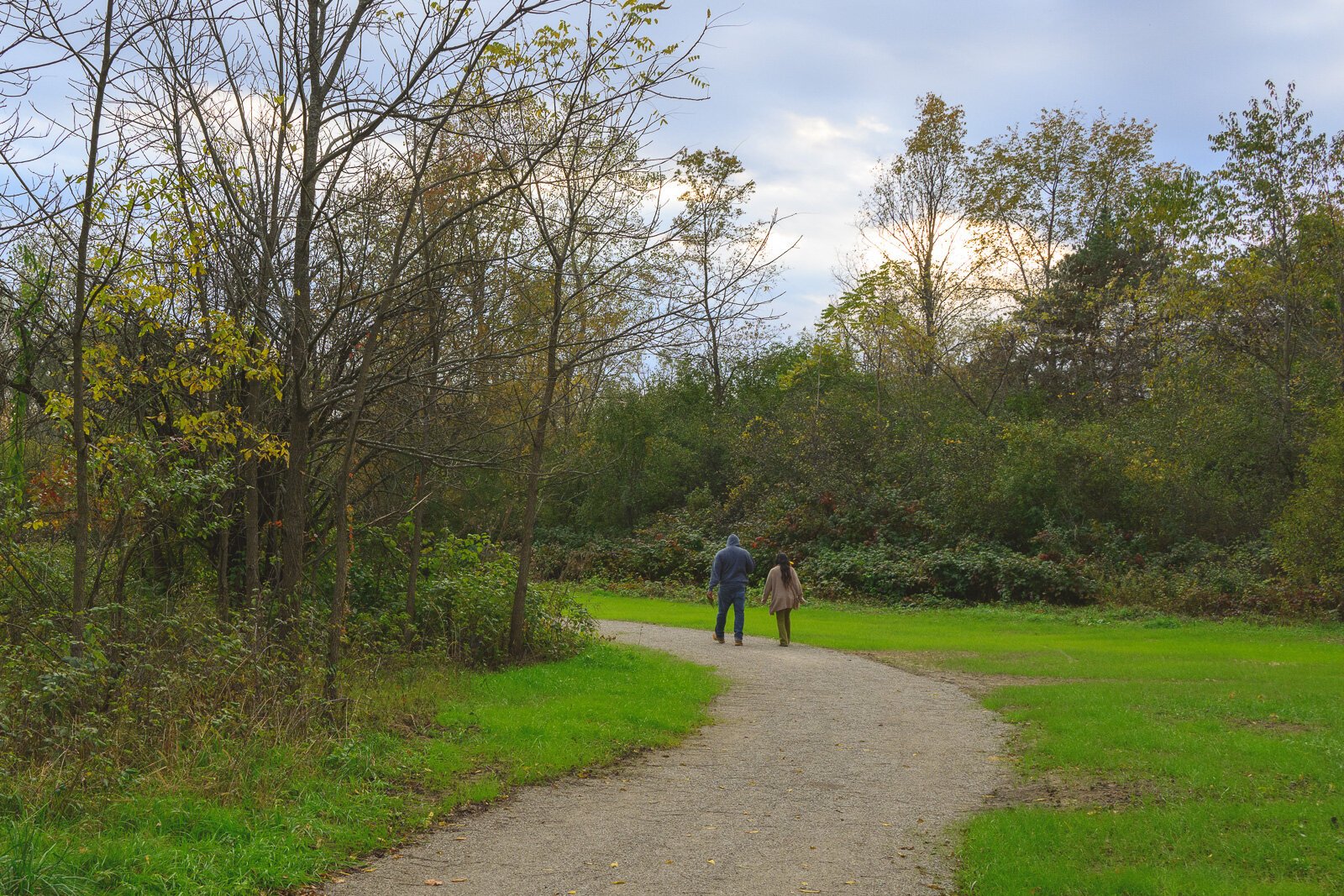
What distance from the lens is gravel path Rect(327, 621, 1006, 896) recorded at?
5.90 meters

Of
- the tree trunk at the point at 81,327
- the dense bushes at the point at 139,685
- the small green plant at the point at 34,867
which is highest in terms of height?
the tree trunk at the point at 81,327

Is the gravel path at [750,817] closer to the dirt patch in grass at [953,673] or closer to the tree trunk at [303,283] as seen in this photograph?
the dirt patch in grass at [953,673]

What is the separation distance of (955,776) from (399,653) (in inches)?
271

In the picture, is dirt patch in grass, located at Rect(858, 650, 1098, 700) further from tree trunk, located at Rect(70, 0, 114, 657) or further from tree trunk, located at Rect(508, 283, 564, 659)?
tree trunk, located at Rect(70, 0, 114, 657)

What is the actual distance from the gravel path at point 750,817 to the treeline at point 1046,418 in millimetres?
16480

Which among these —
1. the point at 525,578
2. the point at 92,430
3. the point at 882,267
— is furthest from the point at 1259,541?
the point at 92,430

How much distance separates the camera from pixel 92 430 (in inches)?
377

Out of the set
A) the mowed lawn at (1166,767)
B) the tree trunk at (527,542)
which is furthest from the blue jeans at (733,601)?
the tree trunk at (527,542)

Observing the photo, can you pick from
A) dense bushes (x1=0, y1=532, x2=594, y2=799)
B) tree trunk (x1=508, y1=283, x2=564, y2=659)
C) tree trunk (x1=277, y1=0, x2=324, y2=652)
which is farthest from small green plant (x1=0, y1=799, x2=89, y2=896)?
tree trunk (x1=508, y1=283, x2=564, y2=659)

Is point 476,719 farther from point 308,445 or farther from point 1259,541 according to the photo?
point 1259,541

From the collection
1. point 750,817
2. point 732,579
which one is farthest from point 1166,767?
point 732,579

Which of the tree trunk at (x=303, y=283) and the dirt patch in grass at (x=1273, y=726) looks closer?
the tree trunk at (x=303, y=283)

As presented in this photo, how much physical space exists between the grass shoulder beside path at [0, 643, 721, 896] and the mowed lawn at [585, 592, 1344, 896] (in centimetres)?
352

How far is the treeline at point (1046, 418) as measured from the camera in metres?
26.4
